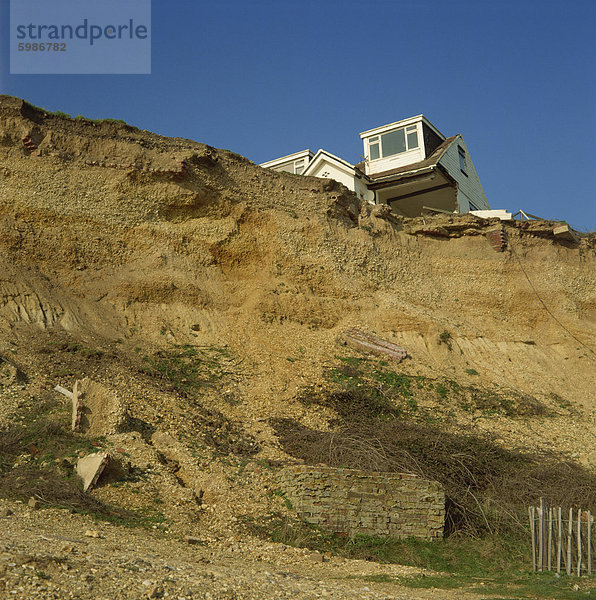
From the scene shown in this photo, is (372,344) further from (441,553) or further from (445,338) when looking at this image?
(441,553)

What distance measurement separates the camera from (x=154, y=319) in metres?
18.7

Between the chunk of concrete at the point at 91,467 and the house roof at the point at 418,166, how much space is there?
69.6ft

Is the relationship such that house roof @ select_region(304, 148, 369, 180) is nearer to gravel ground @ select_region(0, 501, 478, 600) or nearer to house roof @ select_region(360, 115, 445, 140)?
house roof @ select_region(360, 115, 445, 140)

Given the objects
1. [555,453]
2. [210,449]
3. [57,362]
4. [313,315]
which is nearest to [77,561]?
[210,449]

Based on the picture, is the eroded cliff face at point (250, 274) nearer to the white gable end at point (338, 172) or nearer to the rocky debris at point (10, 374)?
the rocky debris at point (10, 374)

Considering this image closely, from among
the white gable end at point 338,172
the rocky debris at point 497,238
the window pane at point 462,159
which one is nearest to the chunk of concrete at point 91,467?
the white gable end at point 338,172

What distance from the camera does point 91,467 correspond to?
10188 mm

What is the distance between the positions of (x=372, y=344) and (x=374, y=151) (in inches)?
541

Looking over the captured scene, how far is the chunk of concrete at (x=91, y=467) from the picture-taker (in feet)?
32.8

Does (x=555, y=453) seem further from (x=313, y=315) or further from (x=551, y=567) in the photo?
(x=313, y=315)

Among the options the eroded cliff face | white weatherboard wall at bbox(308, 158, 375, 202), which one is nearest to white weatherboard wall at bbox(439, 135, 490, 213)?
white weatherboard wall at bbox(308, 158, 375, 202)

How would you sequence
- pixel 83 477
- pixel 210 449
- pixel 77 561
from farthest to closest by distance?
pixel 210 449, pixel 83 477, pixel 77 561

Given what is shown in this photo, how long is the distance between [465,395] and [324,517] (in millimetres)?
8819

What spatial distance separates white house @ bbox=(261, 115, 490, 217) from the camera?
2808 centimetres
